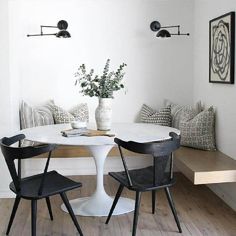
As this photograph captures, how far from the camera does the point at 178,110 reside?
4230mm

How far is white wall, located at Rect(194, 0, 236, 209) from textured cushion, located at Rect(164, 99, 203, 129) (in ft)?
0.36

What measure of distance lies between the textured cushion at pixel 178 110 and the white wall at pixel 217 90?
4.3 inches

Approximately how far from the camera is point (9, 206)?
3.41 m

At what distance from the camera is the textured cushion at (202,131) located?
12.3 ft

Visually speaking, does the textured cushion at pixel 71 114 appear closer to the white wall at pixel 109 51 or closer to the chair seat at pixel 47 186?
the white wall at pixel 109 51

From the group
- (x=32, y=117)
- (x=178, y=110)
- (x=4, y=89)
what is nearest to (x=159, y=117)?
(x=178, y=110)

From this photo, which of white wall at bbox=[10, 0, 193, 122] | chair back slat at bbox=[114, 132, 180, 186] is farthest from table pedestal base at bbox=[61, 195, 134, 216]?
white wall at bbox=[10, 0, 193, 122]

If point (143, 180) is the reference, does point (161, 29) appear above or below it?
above

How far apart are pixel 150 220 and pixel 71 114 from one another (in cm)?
162

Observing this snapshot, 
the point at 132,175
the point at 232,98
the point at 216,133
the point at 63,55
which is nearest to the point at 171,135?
the point at 132,175

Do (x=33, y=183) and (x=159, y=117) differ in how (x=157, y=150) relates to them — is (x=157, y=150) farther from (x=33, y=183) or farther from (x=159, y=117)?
(x=159, y=117)

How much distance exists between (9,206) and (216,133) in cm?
207

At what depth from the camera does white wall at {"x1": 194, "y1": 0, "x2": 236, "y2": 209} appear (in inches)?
133

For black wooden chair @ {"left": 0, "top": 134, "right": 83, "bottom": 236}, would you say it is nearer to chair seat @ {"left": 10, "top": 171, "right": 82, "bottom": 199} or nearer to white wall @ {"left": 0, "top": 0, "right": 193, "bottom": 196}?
chair seat @ {"left": 10, "top": 171, "right": 82, "bottom": 199}
